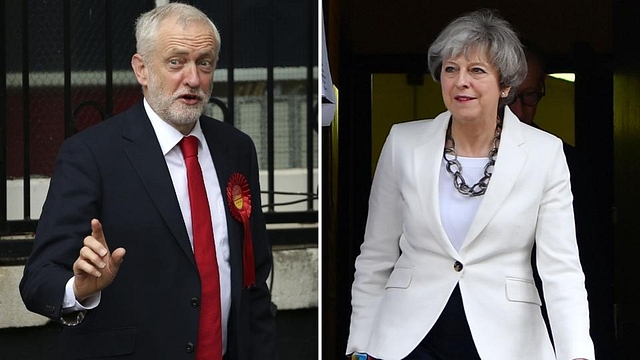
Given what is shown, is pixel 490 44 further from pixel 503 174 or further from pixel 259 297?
pixel 259 297

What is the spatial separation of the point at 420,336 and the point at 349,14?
1436mm

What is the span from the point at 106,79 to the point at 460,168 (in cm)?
157

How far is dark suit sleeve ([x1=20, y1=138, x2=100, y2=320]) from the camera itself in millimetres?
3178

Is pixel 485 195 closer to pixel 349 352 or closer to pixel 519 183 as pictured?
pixel 519 183

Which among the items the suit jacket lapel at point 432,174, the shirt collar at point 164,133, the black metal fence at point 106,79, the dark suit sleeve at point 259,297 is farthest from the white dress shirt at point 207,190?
the black metal fence at point 106,79

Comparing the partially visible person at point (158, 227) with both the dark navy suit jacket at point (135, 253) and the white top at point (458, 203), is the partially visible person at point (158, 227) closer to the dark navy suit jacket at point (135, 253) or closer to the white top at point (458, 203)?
the dark navy suit jacket at point (135, 253)

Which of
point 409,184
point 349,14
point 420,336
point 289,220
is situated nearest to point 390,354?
point 420,336

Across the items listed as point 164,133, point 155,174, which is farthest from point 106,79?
point 155,174

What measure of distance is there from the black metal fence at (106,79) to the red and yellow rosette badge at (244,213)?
930 mm

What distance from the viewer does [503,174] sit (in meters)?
Result: 3.41

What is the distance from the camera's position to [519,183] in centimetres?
341

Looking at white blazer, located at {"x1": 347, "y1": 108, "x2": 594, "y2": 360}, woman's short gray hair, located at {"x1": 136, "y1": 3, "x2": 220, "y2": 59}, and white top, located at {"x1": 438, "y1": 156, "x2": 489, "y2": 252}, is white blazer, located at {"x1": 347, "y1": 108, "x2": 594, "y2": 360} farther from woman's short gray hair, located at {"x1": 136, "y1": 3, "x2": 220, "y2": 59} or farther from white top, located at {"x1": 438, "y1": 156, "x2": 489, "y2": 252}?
woman's short gray hair, located at {"x1": 136, "y1": 3, "x2": 220, "y2": 59}

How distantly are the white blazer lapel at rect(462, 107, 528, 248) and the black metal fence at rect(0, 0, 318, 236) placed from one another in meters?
1.19

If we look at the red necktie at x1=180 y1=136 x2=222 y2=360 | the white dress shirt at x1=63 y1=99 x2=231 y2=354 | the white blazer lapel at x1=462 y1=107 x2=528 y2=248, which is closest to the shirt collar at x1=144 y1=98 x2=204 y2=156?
the white dress shirt at x1=63 y1=99 x2=231 y2=354
